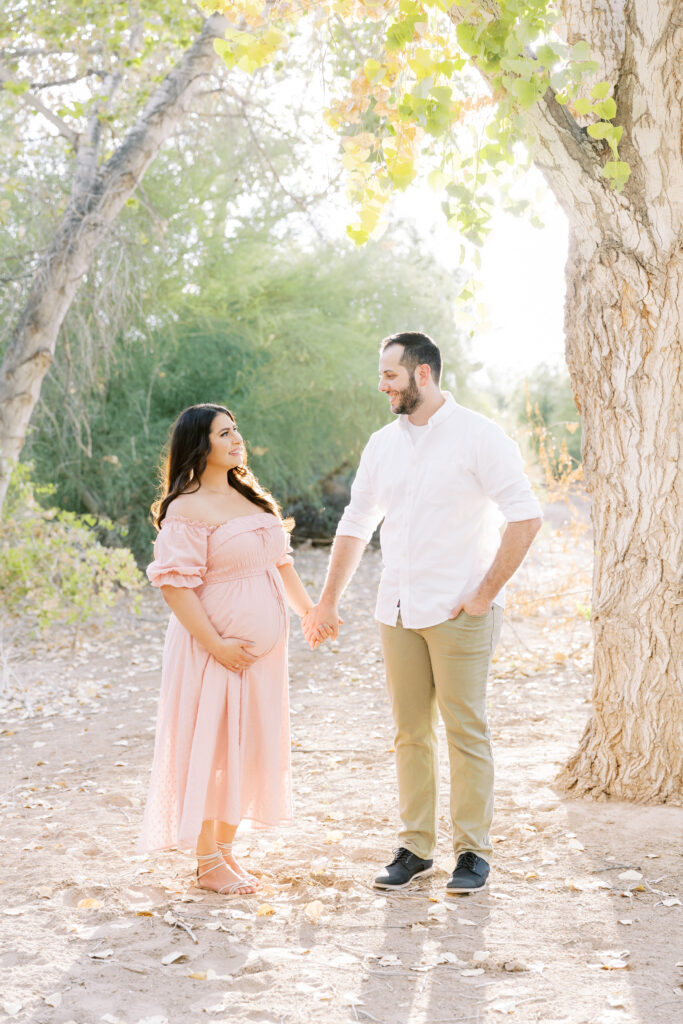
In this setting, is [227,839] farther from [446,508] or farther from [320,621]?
[446,508]

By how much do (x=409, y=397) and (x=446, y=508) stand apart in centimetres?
41

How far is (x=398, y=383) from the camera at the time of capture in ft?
11.4

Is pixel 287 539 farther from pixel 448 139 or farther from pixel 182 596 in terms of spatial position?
pixel 448 139

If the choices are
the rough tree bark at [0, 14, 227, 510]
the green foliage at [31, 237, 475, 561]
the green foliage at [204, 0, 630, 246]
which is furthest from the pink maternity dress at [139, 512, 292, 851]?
the green foliage at [31, 237, 475, 561]

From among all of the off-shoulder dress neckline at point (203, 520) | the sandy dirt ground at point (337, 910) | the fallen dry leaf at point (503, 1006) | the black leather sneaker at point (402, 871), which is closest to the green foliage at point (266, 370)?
the sandy dirt ground at point (337, 910)

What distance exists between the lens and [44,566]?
796 cm

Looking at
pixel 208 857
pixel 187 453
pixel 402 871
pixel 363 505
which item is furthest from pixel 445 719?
pixel 187 453

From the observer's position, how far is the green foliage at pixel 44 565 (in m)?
7.81

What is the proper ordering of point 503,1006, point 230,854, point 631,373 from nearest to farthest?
point 503,1006 → point 230,854 → point 631,373

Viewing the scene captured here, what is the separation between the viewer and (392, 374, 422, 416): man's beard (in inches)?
137

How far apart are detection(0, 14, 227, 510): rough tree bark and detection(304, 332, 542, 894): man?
160 inches

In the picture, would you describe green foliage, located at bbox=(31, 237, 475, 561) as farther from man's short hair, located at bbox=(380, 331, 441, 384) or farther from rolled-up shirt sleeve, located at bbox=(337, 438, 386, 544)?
man's short hair, located at bbox=(380, 331, 441, 384)

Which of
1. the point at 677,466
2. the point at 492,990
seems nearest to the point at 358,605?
the point at 677,466

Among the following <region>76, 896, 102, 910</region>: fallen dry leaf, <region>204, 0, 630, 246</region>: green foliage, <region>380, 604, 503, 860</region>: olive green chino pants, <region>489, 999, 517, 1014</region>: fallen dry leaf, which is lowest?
<region>76, 896, 102, 910</region>: fallen dry leaf
